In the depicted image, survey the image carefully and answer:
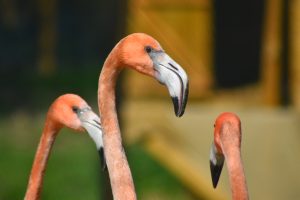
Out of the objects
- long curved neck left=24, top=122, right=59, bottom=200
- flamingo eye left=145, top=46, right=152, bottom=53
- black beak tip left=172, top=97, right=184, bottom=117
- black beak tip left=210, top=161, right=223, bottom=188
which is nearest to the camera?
black beak tip left=172, top=97, right=184, bottom=117

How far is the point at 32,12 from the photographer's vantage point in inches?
504

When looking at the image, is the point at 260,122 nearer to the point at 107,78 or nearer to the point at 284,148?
the point at 284,148

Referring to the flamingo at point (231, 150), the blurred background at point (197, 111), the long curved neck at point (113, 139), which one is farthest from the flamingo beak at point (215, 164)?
the blurred background at point (197, 111)

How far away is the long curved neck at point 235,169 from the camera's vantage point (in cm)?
334

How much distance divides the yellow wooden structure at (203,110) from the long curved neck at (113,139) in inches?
141

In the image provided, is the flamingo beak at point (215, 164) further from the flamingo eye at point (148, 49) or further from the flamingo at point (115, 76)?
the flamingo eye at point (148, 49)

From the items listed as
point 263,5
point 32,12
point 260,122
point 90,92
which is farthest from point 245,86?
point 32,12

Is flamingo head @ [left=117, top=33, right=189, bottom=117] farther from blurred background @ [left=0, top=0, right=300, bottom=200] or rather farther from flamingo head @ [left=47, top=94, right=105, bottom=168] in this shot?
blurred background @ [left=0, top=0, right=300, bottom=200]

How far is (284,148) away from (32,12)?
6.03m

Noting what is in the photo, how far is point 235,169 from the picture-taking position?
3361 mm

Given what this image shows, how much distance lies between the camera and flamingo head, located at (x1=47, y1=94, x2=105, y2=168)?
357 cm

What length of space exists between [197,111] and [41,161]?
3.75m

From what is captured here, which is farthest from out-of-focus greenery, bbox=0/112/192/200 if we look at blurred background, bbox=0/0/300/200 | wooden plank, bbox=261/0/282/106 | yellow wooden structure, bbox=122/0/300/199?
wooden plank, bbox=261/0/282/106

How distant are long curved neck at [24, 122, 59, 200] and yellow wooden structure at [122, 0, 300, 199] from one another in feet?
10.8
